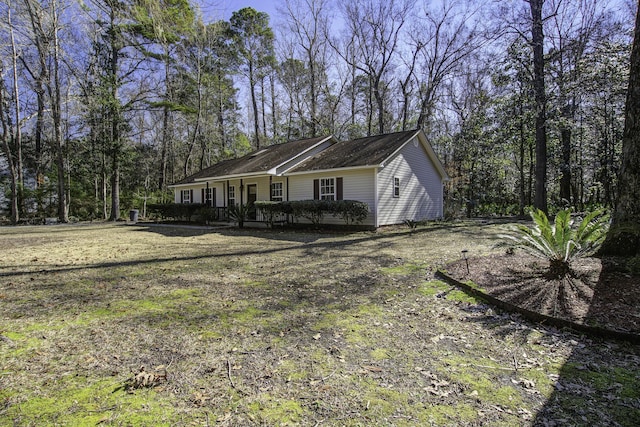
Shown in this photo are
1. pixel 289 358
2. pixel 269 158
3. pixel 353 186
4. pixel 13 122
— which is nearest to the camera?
pixel 289 358

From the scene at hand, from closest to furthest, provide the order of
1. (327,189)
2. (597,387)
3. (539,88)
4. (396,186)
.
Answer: (597,387), (539,88), (396,186), (327,189)

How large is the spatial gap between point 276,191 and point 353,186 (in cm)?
488

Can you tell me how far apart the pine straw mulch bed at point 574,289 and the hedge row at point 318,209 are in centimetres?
759

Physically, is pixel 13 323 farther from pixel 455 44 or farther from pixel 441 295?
pixel 455 44

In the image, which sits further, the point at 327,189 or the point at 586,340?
the point at 327,189

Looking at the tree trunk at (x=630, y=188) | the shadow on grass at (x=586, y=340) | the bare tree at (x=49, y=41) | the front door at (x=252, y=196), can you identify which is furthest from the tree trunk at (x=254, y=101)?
the shadow on grass at (x=586, y=340)

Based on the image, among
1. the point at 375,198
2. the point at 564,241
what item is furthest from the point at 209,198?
the point at 564,241

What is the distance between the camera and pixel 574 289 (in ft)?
12.9

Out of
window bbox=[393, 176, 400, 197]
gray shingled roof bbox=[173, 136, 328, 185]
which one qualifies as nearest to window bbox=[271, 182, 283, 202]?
gray shingled roof bbox=[173, 136, 328, 185]

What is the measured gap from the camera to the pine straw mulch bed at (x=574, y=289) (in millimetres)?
3268

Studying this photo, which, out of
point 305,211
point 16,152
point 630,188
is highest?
point 16,152

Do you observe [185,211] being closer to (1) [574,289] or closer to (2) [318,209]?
(2) [318,209]

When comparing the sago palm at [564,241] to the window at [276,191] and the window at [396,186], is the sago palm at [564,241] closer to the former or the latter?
the window at [396,186]

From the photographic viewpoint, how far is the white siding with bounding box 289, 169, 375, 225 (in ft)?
44.8
